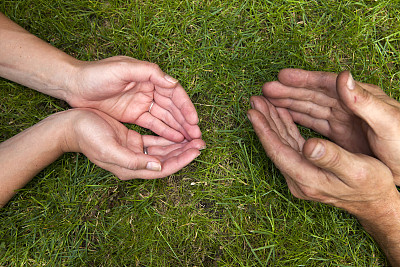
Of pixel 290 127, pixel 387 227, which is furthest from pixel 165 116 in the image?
pixel 387 227

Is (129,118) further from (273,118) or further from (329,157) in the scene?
(329,157)

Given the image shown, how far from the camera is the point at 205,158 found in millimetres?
2771

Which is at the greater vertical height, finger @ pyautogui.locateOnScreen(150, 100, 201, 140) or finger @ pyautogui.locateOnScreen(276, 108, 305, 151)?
finger @ pyautogui.locateOnScreen(276, 108, 305, 151)

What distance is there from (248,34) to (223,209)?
1.63 m

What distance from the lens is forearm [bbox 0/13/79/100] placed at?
2529 millimetres

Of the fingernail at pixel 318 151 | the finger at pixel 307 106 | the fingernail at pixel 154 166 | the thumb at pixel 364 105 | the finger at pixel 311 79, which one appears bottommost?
the fingernail at pixel 154 166

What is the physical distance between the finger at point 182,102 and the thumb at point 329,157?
3.18ft

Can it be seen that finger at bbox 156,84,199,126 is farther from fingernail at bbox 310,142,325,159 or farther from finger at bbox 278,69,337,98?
fingernail at bbox 310,142,325,159

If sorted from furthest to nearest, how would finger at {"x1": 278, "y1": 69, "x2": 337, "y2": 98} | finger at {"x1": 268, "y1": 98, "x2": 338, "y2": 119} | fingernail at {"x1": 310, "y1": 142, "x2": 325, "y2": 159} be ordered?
finger at {"x1": 268, "y1": 98, "x2": 338, "y2": 119}
finger at {"x1": 278, "y1": 69, "x2": 337, "y2": 98}
fingernail at {"x1": 310, "y1": 142, "x2": 325, "y2": 159}

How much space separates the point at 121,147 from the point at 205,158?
2.77 ft

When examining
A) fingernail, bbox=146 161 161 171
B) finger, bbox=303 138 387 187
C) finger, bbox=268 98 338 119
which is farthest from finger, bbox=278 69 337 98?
fingernail, bbox=146 161 161 171

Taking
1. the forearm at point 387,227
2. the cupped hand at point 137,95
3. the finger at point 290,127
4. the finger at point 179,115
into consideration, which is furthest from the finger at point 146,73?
the forearm at point 387,227

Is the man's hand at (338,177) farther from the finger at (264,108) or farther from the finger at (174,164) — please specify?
Result: the finger at (174,164)

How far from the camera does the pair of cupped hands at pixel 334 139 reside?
192 centimetres
